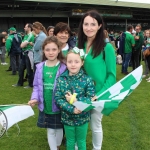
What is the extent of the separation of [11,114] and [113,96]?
0.96 metres

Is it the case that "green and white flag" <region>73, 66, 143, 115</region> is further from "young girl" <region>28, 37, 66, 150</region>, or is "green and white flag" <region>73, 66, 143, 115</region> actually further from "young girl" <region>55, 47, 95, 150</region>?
"young girl" <region>28, 37, 66, 150</region>

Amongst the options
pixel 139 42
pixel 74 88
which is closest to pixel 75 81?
pixel 74 88

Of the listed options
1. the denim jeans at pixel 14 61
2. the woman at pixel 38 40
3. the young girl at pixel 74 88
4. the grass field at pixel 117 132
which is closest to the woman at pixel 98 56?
the young girl at pixel 74 88

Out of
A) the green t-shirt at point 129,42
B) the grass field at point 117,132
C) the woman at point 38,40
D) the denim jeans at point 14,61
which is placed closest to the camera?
the grass field at point 117,132

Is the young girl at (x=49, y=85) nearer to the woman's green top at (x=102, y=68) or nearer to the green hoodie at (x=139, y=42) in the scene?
the woman's green top at (x=102, y=68)

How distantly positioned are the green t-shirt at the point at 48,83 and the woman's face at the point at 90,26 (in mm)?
464

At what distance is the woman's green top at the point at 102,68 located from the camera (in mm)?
2145

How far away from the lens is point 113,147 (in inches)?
115

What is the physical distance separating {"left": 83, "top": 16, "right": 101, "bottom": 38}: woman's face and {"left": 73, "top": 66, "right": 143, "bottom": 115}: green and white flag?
0.54 metres

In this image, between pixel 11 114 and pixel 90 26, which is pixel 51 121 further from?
pixel 90 26

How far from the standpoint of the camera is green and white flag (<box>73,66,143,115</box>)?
2.01 m

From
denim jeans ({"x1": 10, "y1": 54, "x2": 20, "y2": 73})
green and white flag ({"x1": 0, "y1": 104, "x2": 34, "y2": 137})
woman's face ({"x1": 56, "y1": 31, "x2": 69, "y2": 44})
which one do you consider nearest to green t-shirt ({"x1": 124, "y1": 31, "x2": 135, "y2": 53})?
denim jeans ({"x1": 10, "y1": 54, "x2": 20, "y2": 73})

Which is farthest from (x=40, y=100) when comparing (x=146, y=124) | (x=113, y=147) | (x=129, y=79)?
(x=146, y=124)

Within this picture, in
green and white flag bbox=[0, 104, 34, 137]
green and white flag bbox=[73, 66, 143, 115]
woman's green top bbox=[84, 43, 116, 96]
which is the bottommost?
green and white flag bbox=[0, 104, 34, 137]
